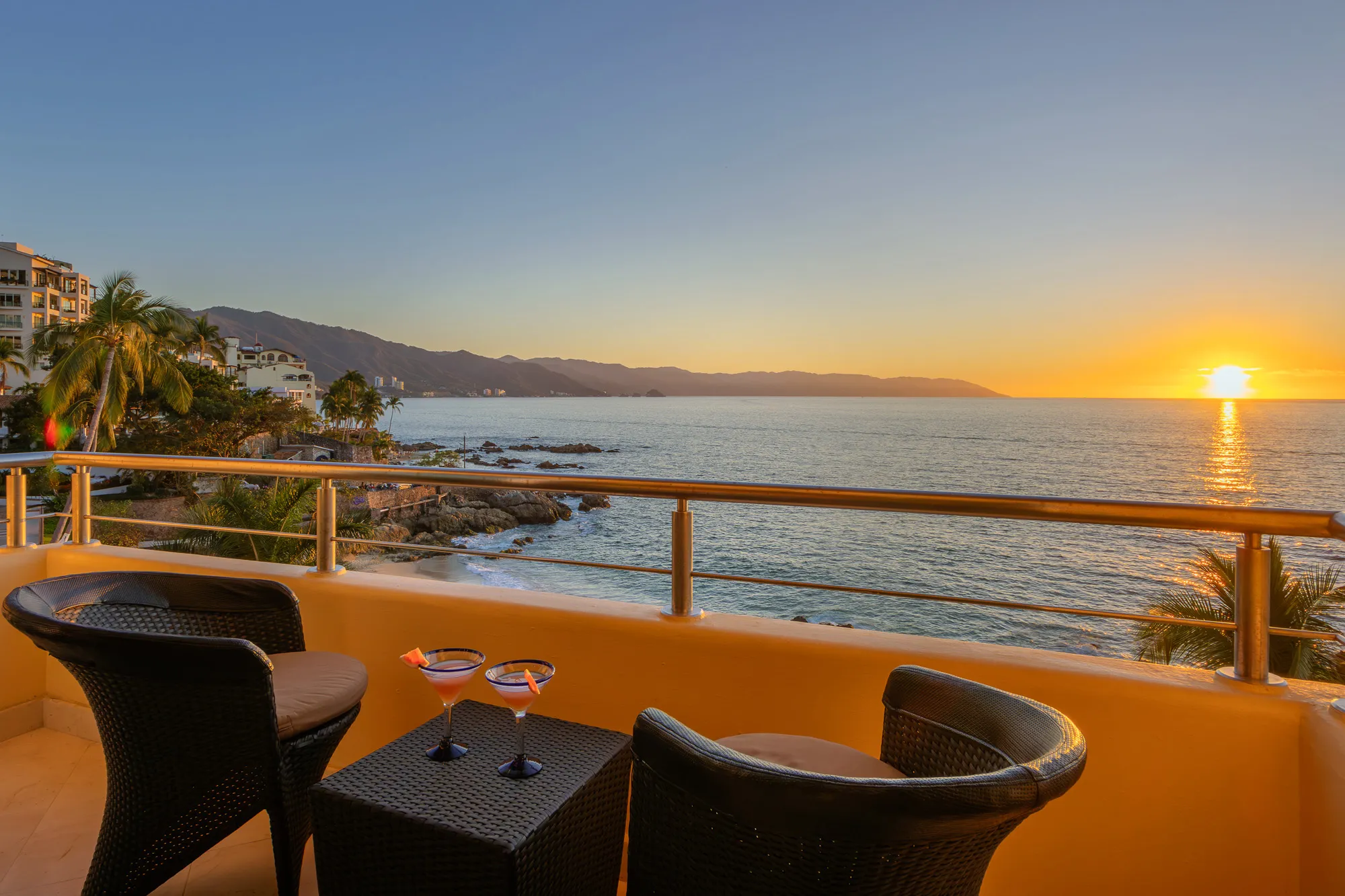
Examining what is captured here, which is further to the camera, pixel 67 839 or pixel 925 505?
pixel 67 839

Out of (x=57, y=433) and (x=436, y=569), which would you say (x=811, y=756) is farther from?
(x=57, y=433)

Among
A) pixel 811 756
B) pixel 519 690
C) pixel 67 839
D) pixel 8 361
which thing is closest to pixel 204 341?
pixel 8 361

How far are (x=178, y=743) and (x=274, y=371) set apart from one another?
83.8 meters

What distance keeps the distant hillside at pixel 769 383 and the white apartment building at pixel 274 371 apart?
93.1 feet

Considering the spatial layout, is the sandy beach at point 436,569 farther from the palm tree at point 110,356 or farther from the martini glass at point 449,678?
the martini glass at point 449,678

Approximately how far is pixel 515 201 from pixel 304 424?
2920cm

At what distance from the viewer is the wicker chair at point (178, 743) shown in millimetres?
1487

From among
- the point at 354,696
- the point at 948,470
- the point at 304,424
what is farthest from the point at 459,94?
the point at 948,470

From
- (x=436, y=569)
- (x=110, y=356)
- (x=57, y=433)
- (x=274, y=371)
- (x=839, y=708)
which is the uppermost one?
(x=274, y=371)

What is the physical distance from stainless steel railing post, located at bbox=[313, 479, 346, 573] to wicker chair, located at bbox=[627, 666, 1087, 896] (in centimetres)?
183

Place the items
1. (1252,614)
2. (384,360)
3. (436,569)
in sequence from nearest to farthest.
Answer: (1252,614), (436,569), (384,360)

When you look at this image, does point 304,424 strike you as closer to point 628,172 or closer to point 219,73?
point 628,172

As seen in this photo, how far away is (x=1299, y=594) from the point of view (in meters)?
7.32

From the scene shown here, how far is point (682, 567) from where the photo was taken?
2.07 m
